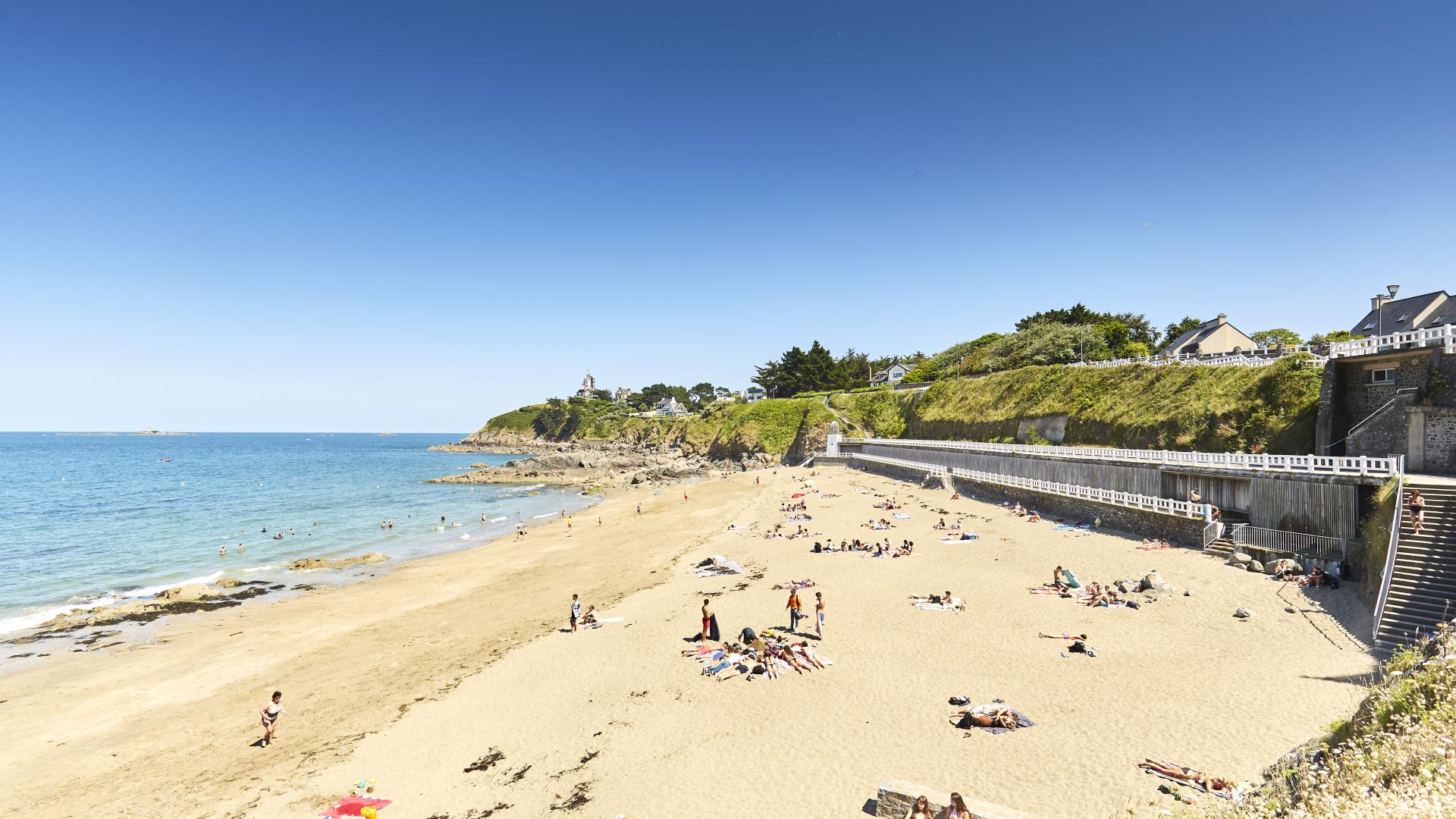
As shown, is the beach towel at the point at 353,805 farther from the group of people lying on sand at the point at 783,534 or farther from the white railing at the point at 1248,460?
A: the white railing at the point at 1248,460

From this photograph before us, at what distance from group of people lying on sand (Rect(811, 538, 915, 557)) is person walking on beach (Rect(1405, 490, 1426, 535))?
1470cm

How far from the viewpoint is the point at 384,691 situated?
641 inches

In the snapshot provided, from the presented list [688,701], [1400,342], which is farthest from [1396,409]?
[688,701]

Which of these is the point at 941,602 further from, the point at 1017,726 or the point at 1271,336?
the point at 1271,336

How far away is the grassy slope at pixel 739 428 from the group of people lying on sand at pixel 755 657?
2614 inches

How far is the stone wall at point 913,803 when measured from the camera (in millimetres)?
8133

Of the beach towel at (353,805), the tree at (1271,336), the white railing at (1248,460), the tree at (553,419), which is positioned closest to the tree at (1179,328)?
the tree at (1271,336)

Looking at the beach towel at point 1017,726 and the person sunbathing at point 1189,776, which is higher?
the person sunbathing at point 1189,776

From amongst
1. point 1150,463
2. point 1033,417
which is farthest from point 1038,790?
point 1033,417

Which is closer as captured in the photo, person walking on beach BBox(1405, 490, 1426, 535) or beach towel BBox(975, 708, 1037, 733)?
beach towel BBox(975, 708, 1037, 733)

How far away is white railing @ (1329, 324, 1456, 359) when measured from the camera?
21.1m

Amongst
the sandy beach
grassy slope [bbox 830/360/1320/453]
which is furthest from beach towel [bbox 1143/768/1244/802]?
grassy slope [bbox 830/360/1320/453]

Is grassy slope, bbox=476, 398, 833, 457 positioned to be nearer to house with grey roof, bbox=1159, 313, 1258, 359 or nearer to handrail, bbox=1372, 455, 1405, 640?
house with grey roof, bbox=1159, 313, 1258, 359

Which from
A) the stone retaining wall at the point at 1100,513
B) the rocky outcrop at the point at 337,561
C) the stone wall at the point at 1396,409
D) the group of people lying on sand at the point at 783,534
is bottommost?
the rocky outcrop at the point at 337,561
